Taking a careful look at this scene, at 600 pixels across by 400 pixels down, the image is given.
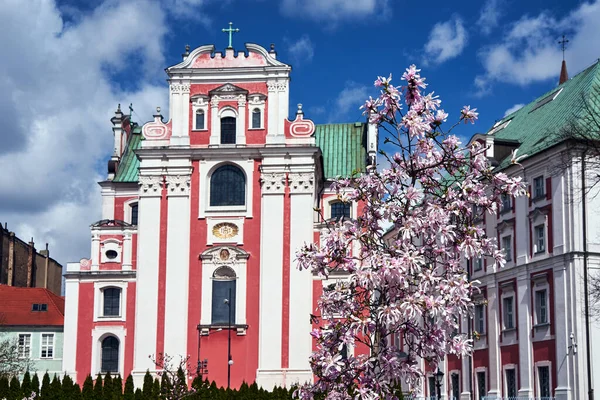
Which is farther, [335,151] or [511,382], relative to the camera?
[335,151]

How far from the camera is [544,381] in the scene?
128 ft

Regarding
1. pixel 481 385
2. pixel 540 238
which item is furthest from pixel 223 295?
pixel 540 238

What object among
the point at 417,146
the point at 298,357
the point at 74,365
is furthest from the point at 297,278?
the point at 417,146

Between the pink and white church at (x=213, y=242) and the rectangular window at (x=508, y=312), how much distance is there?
10.1 m

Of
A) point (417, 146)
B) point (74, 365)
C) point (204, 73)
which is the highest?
point (204, 73)

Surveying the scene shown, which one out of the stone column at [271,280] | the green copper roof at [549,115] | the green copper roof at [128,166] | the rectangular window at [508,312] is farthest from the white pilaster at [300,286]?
the green copper roof at [128,166]

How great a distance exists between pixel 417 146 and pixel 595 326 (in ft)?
85.7

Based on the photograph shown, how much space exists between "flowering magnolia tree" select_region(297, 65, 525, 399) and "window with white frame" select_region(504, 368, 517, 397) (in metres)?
28.9

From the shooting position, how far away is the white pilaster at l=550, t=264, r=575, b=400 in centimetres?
3706

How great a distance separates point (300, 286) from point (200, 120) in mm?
10690

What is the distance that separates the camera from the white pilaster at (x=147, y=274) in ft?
155

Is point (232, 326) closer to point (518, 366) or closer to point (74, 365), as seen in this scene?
point (74, 365)

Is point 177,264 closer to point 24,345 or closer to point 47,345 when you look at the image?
point 47,345

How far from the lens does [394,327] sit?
13117 millimetres
